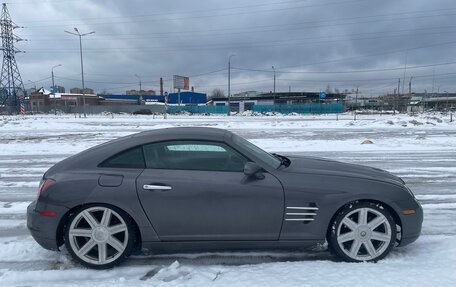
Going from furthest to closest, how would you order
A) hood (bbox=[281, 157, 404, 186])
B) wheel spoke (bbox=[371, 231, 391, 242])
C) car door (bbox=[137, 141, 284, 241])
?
hood (bbox=[281, 157, 404, 186])
wheel spoke (bbox=[371, 231, 391, 242])
car door (bbox=[137, 141, 284, 241])

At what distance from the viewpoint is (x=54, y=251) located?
3.89m

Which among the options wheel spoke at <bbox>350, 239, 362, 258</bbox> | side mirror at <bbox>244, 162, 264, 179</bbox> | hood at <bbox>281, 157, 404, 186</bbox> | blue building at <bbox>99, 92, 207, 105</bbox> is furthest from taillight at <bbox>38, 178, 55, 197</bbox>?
blue building at <bbox>99, 92, 207, 105</bbox>

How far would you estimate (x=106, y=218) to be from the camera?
3.52 meters

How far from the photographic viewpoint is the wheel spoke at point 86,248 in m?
3.56

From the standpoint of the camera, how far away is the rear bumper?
3.63m

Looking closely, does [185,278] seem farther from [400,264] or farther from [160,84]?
[160,84]

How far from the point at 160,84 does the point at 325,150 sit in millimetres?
109112

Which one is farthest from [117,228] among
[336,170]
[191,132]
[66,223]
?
[336,170]

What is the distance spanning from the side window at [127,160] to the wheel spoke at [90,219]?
19.9 inches

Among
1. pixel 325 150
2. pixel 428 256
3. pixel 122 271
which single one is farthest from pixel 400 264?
pixel 325 150

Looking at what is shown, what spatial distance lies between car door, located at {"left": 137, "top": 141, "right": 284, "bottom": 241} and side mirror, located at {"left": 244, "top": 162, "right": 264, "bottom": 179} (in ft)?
0.15

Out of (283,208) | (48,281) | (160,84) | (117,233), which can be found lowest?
(48,281)

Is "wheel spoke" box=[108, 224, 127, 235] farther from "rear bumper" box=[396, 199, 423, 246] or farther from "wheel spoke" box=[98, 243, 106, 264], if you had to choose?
"rear bumper" box=[396, 199, 423, 246]

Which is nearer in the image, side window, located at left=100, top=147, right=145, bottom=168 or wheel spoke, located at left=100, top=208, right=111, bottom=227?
wheel spoke, located at left=100, top=208, right=111, bottom=227
